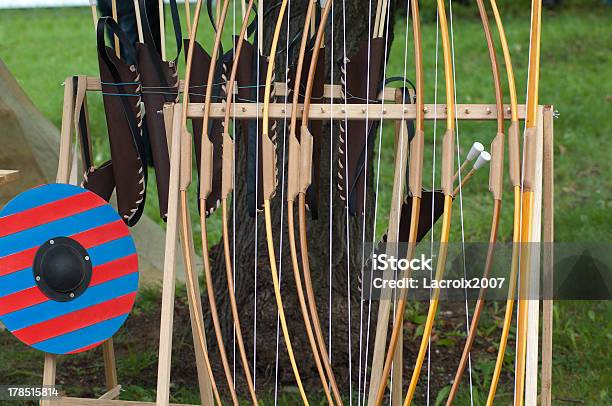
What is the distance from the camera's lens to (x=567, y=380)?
3.54 meters

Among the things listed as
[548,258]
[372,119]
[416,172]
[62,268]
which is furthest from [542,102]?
[62,268]

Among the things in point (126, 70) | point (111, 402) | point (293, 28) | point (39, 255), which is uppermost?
point (293, 28)

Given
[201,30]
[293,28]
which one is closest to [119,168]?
[293,28]

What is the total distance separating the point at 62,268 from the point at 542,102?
4.65 m

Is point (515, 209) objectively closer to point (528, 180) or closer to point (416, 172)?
point (528, 180)

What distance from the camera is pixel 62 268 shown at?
102 inches

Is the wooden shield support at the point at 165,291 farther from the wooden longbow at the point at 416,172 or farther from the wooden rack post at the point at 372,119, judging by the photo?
the wooden longbow at the point at 416,172

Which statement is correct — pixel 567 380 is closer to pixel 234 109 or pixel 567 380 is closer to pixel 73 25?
pixel 234 109

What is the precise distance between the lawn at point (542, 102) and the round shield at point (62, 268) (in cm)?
86

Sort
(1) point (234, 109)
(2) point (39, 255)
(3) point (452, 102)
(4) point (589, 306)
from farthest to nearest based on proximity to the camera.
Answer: (4) point (589, 306), (2) point (39, 255), (1) point (234, 109), (3) point (452, 102)

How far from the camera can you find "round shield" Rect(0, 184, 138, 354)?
258 centimetres

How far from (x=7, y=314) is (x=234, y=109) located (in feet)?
2.83

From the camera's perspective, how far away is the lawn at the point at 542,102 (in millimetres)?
3643

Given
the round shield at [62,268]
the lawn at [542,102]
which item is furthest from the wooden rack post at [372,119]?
the lawn at [542,102]
